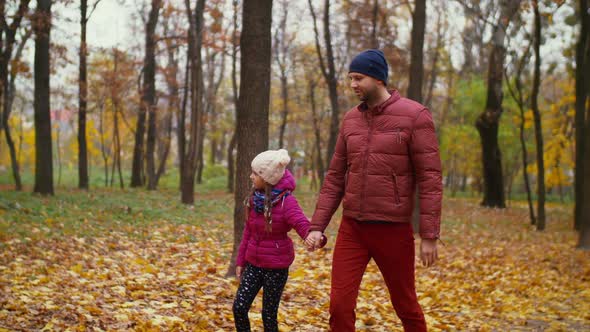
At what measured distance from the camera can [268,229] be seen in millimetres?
4605

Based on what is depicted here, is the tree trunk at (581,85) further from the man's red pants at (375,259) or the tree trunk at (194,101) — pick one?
the man's red pants at (375,259)

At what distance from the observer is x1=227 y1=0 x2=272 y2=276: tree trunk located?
686 cm

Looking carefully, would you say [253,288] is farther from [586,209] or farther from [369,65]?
[586,209]

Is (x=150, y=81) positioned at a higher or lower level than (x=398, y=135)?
higher

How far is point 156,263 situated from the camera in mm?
8836

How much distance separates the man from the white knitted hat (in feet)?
1.95

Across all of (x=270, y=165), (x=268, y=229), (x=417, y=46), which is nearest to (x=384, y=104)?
(x=270, y=165)

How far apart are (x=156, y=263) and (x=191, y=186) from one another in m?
10.2

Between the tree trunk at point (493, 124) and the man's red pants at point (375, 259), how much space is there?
21.4 meters

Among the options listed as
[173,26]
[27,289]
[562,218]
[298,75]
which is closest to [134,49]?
[173,26]

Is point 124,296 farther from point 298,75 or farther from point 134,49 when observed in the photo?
point 298,75

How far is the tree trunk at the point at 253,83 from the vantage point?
6.86m

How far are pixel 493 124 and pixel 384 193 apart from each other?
73.3ft

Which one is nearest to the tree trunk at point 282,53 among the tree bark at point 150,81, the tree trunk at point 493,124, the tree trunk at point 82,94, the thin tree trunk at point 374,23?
the tree bark at point 150,81
